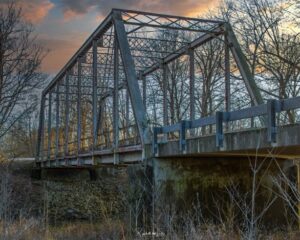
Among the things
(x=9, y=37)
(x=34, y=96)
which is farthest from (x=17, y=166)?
(x=9, y=37)

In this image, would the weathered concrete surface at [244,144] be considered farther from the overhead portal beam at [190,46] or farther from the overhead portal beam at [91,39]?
the overhead portal beam at [190,46]

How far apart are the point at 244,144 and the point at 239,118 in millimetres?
656

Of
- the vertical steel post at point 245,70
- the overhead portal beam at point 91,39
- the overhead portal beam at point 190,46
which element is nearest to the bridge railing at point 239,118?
the vertical steel post at point 245,70

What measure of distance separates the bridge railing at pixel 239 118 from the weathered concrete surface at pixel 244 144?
145 mm

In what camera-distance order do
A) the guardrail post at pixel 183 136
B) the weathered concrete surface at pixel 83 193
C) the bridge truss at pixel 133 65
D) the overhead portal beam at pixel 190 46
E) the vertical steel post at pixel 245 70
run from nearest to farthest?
the guardrail post at pixel 183 136
the bridge truss at pixel 133 65
the vertical steel post at pixel 245 70
the overhead portal beam at pixel 190 46
the weathered concrete surface at pixel 83 193

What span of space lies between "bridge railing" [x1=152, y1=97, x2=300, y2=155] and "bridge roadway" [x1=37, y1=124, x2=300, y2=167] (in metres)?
0.13

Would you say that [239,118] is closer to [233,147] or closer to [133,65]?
[233,147]

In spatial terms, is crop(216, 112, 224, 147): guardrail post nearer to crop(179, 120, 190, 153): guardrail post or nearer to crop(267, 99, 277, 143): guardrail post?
crop(179, 120, 190, 153): guardrail post

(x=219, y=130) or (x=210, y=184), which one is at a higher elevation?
(x=219, y=130)

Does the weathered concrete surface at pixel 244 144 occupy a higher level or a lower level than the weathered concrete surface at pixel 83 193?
higher

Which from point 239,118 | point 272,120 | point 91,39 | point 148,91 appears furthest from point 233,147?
point 148,91

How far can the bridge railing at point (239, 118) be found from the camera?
9797 mm

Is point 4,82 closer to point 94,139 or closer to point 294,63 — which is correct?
point 94,139

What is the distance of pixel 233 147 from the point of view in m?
11.3
